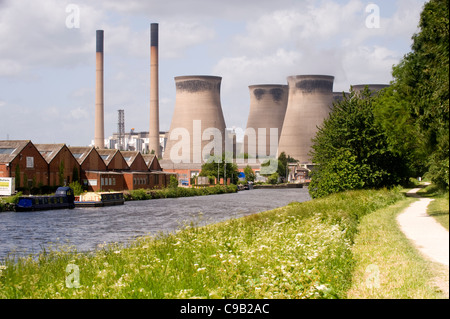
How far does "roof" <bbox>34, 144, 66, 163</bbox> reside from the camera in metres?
57.9

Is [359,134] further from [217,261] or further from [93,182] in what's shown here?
[93,182]

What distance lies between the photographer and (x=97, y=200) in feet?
169

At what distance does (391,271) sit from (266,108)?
14178 cm

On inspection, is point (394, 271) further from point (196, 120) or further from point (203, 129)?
point (203, 129)

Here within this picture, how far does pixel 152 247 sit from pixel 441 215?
1103 centimetres

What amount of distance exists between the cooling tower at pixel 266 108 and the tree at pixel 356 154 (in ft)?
372

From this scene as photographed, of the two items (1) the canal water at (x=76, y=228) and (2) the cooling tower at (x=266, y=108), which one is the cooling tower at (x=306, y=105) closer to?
(2) the cooling tower at (x=266, y=108)

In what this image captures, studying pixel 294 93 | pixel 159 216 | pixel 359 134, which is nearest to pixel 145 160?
pixel 159 216

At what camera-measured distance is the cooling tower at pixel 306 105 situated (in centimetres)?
13100

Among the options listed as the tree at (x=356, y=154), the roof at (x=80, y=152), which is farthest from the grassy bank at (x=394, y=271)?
the roof at (x=80, y=152)

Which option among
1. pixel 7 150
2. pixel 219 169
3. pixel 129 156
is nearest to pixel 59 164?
pixel 7 150

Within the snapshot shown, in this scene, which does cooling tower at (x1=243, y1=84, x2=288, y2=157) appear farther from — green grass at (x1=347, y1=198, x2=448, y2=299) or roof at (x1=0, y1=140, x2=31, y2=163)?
green grass at (x1=347, y1=198, x2=448, y2=299)

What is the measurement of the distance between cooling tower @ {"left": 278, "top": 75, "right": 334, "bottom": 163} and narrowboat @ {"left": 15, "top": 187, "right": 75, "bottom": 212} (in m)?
88.3
